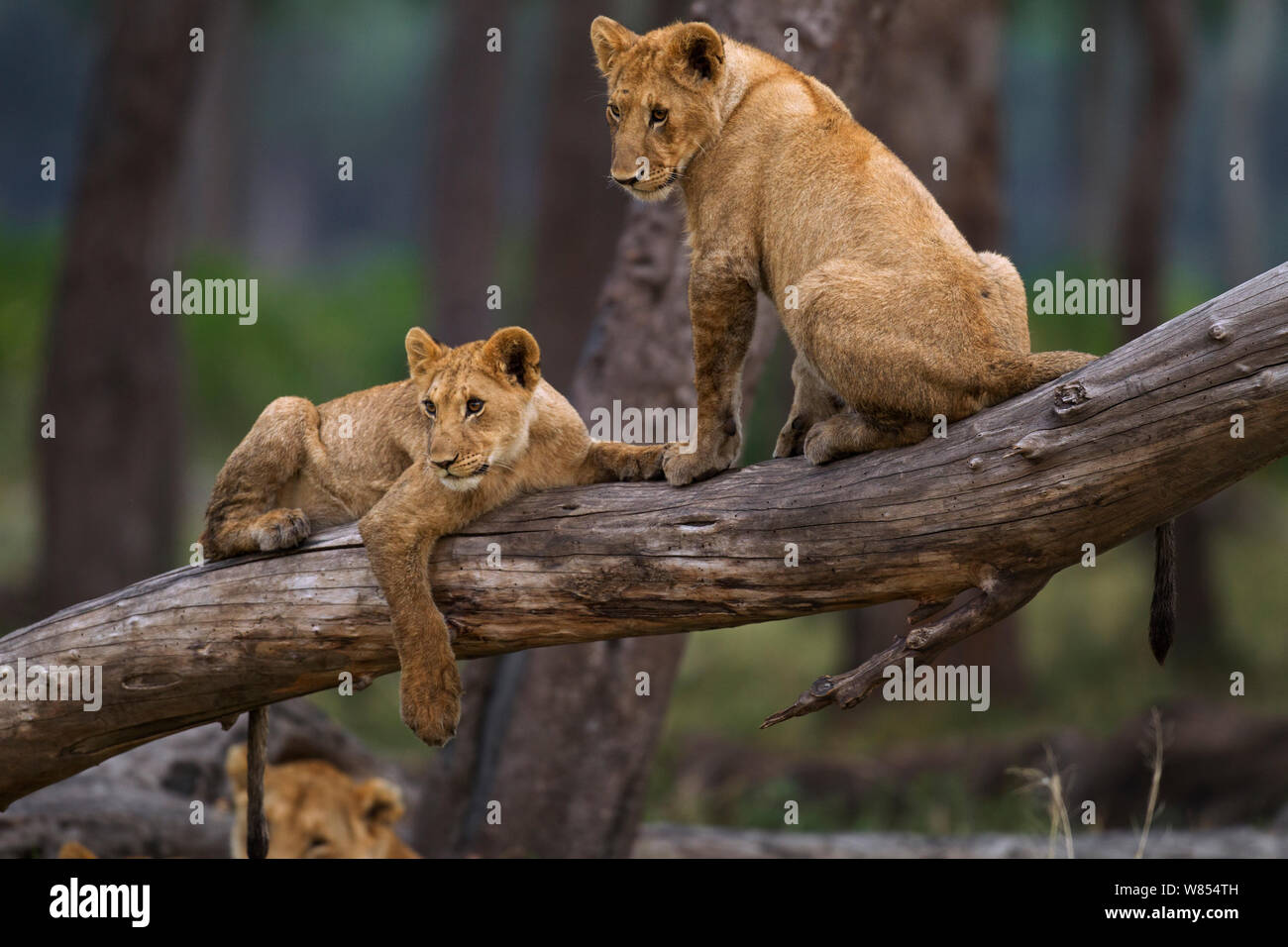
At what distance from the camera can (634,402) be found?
25.6 ft

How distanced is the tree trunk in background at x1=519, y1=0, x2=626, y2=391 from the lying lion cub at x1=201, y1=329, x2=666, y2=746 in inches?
391

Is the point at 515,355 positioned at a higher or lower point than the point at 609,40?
lower

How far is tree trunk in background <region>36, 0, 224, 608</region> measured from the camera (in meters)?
12.5

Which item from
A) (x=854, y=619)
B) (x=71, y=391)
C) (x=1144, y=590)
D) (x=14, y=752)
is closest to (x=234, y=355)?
(x=71, y=391)

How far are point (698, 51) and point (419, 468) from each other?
1.97 m

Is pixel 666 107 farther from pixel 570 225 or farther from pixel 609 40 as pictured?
pixel 570 225

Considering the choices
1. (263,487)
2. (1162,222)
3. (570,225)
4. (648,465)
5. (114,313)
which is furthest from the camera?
(570,225)

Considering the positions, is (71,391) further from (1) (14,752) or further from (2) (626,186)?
(2) (626,186)
